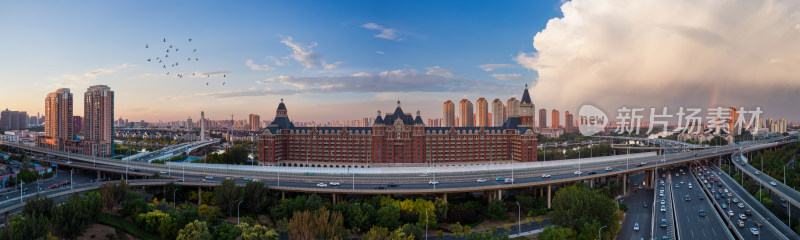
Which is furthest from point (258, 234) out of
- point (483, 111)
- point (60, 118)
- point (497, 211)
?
point (60, 118)

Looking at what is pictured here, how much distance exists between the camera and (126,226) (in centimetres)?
3716

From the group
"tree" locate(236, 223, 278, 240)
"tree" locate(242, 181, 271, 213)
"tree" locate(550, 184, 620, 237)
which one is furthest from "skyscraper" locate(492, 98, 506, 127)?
"tree" locate(236, 223, 278, 240)

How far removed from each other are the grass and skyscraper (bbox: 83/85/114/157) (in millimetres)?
82936

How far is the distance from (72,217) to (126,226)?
6091mm

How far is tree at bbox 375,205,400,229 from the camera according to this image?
38.8 metres

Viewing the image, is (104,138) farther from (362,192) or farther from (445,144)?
(362,192)

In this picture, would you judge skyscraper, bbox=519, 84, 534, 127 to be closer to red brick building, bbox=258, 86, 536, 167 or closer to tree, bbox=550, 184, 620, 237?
red brick building, bbox=258, 86, 536, 167

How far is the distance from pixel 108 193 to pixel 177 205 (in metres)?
9.29

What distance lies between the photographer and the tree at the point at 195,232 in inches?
1230

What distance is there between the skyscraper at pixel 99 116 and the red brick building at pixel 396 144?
5467cm

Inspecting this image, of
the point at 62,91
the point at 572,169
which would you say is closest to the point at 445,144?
the point at 572,169

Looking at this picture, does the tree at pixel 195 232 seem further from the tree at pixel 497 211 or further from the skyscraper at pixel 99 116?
the skyscraper at pixel 99 116

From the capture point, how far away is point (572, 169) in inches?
2298

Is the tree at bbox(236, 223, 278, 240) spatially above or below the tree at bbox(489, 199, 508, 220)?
above
